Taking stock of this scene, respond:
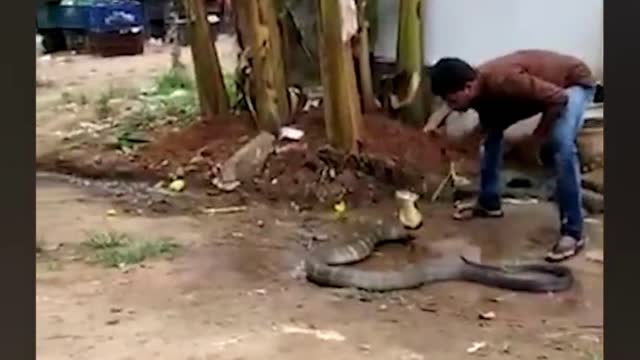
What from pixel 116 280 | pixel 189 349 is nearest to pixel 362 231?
pixel 116 280

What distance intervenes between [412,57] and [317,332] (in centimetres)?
333

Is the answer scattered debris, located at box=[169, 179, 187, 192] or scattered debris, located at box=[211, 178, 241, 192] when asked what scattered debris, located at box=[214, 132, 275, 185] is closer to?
scattered debris, located at box=[211, 178, 241, 192]

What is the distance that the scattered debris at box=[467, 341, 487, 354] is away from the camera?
3314 mm

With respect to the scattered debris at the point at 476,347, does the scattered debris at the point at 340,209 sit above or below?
below

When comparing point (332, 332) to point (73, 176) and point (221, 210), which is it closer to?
point (221, 210)

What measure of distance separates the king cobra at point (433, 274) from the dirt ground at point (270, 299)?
57 millimetres

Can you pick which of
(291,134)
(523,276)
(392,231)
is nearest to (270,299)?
(523,276)

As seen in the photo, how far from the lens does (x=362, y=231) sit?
493cm

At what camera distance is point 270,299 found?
12.8 feet

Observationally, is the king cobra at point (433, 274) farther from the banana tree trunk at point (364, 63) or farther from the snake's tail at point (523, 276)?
the banana tree trunk at point (364, 63)

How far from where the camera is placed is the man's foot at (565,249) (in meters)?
4.39

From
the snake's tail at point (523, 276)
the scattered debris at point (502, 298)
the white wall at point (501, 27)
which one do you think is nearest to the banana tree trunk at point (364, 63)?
the white wall at point (501, 27)

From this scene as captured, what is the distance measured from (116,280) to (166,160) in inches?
96.0

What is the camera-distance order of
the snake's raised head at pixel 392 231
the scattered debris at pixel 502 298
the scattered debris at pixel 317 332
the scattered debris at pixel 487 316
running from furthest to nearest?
the snake's raised head at pixel 392 231
the scattered debris at pixel 502 298
the scattered debris at pixel 487 316
the scattered debris at pixel 317 332
